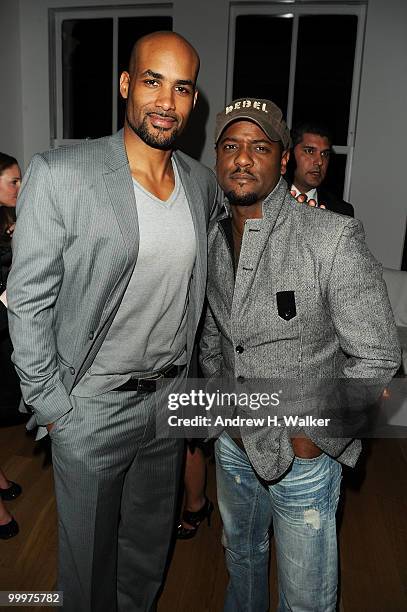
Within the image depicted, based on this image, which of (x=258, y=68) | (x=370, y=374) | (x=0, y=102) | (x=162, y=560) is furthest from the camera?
(x=258, y=68)

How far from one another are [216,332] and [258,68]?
13.2 ft

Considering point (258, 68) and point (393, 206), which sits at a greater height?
point (258, 68)

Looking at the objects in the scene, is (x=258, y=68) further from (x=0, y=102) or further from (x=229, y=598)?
(x=229, y=598)

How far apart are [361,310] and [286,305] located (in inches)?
8.1

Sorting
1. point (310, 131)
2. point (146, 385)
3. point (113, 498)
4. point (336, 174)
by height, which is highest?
point (310, 131)

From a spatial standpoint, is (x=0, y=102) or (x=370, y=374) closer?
(x=370, y=374)

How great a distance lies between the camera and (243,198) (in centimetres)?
155

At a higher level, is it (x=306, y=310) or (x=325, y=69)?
(x=325, y=69)

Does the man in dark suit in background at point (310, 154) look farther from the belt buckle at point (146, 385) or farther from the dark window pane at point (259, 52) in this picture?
the belt buckle at point (146, 385)

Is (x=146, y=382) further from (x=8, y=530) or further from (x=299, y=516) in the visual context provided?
(x=8, y=530)

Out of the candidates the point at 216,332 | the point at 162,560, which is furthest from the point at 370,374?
the point at 162,560

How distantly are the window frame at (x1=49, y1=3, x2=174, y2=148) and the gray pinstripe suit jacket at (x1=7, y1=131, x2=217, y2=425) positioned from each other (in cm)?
396

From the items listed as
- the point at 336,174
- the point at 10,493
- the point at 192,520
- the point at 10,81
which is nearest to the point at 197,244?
the point at 192,520

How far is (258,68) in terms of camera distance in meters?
5.08
